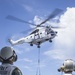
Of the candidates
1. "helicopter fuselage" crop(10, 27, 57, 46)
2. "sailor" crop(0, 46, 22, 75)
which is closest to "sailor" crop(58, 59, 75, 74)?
"sailor" crop(0, 46, 22, 75)

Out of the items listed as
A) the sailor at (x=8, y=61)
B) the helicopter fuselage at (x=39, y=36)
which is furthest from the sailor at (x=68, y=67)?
the helicopter fuselage at (x=39, y=36)

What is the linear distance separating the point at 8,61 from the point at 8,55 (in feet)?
0.42

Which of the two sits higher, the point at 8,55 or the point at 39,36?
the point at 39,36

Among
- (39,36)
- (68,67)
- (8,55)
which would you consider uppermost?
(39,36)

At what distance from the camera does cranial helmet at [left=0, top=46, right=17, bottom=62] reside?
17.4ft

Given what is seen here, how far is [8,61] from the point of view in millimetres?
5340

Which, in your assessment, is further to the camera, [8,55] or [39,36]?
[39,36]

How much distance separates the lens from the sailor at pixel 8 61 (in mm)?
5118

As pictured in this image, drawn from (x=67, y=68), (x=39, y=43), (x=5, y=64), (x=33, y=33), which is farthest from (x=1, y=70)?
(x=33, y=33)

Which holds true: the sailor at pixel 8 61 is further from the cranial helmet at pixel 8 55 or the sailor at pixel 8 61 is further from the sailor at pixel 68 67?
the sailor at pixel 68 67

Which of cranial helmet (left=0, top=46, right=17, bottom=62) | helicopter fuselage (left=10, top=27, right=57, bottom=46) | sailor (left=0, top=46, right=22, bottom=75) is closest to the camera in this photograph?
sailor (left=0, top=46, right=22, bottom=75)

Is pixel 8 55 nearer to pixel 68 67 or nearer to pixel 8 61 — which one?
pixel 8 61

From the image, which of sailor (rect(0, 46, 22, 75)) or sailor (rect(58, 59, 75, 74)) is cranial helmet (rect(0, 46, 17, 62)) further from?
sailor (rect(58, 59, 75, 74))

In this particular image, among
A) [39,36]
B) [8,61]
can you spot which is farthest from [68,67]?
[39,36]
